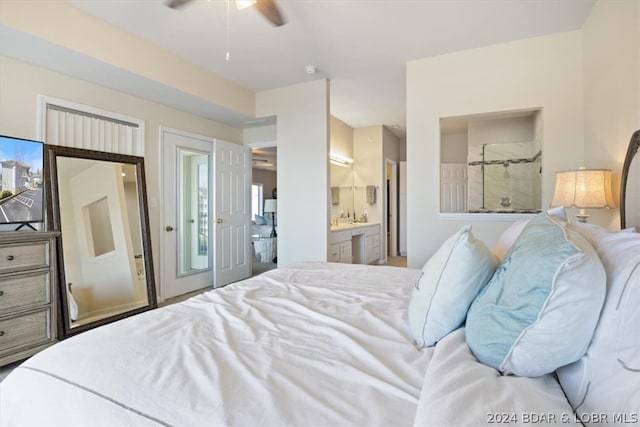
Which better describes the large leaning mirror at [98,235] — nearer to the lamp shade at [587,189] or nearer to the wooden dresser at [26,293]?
the wooden dresser at [26,293]

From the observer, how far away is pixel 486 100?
129 inches

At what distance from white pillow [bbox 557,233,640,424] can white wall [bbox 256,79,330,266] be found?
334 cm

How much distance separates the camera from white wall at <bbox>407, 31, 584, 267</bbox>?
2975mm

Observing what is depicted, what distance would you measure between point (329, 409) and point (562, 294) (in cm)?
58

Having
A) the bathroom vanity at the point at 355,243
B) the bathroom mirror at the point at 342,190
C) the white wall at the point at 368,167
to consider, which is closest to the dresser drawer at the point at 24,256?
the bathroom vanity at the point at 355,243

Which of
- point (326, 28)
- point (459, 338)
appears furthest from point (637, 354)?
point (326, 28)

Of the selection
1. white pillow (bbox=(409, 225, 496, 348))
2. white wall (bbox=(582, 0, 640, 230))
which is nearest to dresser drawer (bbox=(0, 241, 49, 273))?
white pillow (bbox=(409, 225, 496, 348))

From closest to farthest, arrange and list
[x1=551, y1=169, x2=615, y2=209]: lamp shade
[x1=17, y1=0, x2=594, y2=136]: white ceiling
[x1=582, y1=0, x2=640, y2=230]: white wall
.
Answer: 1. [x1=582, y1=0, x2=640, y2=230]: white wall
2. [x1=551, y1=169, x2=615, y2=209]: lamp shade
3. [x1=17, y1=0, x2=594, y2=136]: white ceiling

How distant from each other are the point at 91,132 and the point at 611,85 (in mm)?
4499

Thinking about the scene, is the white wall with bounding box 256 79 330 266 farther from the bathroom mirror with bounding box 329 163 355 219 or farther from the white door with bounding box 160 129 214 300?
the bathroom mirror with bounding box 329 163 355 219

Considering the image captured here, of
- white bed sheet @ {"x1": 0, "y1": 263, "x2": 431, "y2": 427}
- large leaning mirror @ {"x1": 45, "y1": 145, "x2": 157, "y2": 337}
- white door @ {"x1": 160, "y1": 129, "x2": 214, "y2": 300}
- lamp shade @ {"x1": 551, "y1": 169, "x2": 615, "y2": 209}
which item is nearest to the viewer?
white bed sheet @ {"x1": 0, "y1": 263, "x2": 431, "y2": 427}

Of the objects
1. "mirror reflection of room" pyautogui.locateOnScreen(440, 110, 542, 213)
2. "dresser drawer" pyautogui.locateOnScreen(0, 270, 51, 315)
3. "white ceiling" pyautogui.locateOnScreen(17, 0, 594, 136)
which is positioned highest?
"white ceiling" pyautogui.locateOnScreen(17, 0, 594, 136)

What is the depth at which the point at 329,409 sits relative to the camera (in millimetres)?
697

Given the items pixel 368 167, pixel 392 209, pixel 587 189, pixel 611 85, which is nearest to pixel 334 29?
pixel 611 85
